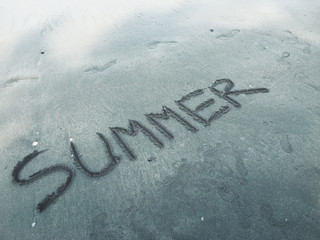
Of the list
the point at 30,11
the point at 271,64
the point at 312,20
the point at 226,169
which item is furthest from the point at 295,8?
the point at 30,11

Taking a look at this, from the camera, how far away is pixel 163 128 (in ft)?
9.30

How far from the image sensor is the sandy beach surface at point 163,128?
2.12 m

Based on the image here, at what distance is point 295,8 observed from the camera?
516 centimetres

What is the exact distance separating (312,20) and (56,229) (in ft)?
17.6

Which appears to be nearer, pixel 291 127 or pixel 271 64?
pixel 291 127

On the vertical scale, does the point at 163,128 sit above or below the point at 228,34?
above

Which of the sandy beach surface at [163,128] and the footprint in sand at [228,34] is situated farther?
the footprint in sand at [228,34]

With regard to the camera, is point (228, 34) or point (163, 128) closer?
point (163, 128)

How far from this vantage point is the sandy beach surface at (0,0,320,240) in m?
2.12

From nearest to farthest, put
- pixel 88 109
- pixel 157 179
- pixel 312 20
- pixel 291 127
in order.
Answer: pixel 157 179 < pixel 291 127 < pixel 88 109 < pixel 312 20

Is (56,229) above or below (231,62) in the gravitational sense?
above

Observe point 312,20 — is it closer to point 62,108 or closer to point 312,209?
point 312,209

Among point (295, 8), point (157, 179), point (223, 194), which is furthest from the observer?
point (295, 8)

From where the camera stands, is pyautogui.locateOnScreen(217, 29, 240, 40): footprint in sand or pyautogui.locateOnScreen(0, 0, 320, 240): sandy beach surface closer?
pyautogui.locateOnScreen(0, 0, 320, 240): sandy beach surface
